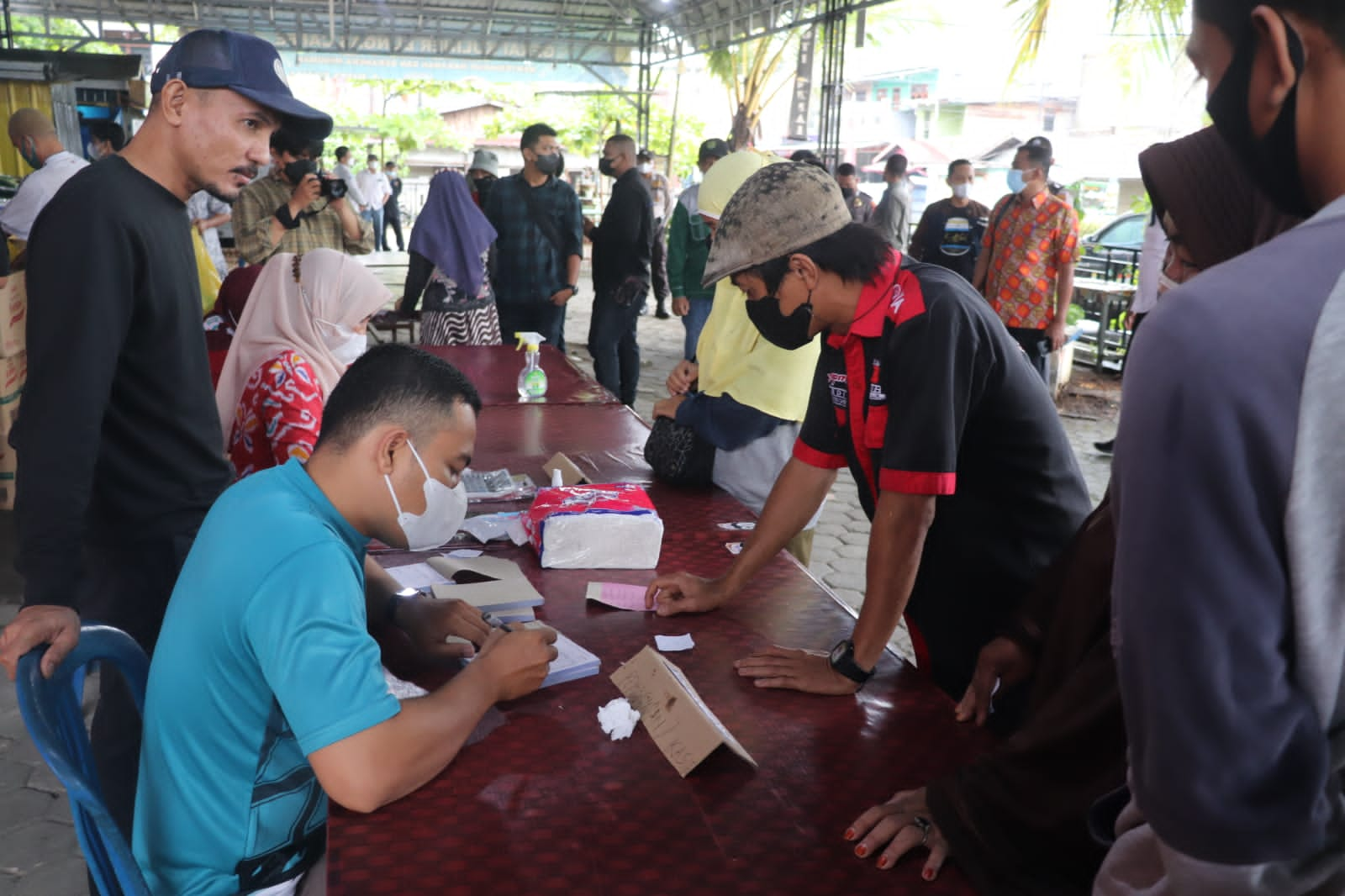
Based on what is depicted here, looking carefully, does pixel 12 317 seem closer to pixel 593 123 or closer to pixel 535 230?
pixel 535 230

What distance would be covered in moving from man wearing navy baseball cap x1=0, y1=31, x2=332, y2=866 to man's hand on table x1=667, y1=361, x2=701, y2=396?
3.92 ft

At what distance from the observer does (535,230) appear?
5109mm

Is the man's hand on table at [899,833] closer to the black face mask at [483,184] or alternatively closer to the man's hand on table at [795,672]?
the man's hand on table at [795,672]

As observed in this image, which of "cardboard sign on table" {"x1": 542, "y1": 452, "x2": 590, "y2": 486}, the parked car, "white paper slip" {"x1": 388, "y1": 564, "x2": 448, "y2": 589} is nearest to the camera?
"cardboard sign on table" {"x1": 542, "y1": 452, "x2": 590, "y2": 486}

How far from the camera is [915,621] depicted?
5.50 ft

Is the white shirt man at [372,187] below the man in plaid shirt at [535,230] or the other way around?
the other way around

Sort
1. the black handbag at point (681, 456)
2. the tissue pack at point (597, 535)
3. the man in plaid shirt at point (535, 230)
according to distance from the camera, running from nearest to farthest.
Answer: the tissue pack at point (597, 535) < the black handbag at point (681, 456) < the man in plaid shirt at point (535, 230)

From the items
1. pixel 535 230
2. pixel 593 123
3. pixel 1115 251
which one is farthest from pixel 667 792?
pixel 593 123

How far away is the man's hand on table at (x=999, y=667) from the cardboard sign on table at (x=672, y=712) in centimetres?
34

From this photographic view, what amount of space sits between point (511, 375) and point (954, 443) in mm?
2552

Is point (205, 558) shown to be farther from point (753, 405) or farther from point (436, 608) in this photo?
point (753, 405)

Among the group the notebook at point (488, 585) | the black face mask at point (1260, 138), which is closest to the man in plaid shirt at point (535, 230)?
the notebook at point (488, 585)

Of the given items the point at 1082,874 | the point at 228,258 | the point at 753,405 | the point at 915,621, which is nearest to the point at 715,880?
the point at 1082,874

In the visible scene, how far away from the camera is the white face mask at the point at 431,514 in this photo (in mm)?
1297
